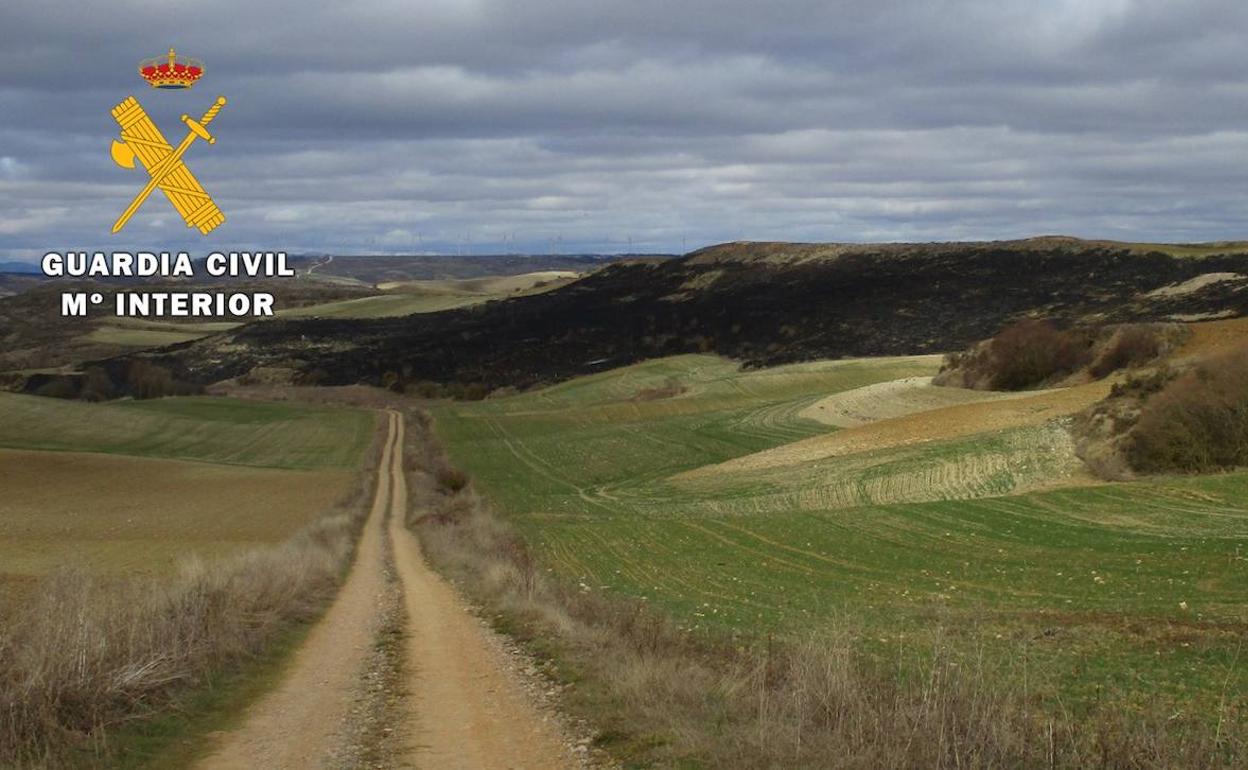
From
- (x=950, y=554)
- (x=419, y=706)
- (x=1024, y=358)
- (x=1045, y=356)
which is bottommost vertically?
(x=950, y=554)

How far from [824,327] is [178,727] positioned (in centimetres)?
9901

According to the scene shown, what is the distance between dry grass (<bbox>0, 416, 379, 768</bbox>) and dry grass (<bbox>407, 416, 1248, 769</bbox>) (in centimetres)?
435

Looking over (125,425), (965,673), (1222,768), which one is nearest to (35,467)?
(125,425)

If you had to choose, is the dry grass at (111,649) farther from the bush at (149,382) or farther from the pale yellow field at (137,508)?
the bush at (149,382)

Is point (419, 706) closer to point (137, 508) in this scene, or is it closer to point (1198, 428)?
point (1198, 428)

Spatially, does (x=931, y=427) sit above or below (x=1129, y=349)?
below

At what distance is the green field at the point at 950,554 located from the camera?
49.7 ft

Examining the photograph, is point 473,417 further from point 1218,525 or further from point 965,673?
point 965,673

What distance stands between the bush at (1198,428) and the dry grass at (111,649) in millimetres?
23113

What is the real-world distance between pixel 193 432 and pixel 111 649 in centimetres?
7370

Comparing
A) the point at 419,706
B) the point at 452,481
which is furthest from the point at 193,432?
the point at 419,706

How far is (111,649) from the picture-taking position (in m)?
12.5

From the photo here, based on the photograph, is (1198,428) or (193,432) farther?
(193,432)

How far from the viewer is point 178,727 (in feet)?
39.0
